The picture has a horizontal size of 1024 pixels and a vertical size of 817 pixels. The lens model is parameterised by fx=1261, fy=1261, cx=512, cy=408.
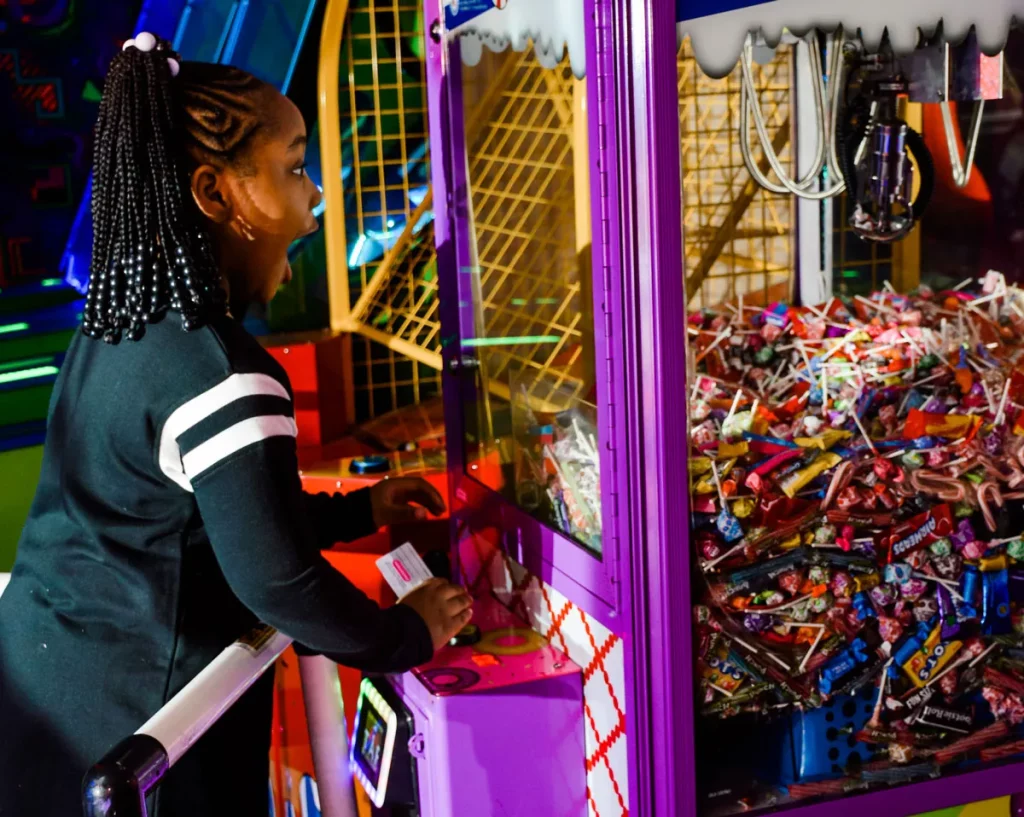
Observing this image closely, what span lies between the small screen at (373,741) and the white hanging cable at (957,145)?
129 centimetres

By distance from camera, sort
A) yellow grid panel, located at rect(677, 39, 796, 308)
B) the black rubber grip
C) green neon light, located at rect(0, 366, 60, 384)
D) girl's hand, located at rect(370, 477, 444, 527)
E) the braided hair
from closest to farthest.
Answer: the black rubber grip → the braided hair → girl's hand, located at rect(370, 477, 444, 527) → yellow grid panel, located at rect(677, 39, 796, 308) → green neon light, located at rect(0, 366, 60, 384)

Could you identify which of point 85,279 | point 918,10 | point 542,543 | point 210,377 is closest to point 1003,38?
point 918,10

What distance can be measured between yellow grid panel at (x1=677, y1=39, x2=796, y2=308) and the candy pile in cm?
54

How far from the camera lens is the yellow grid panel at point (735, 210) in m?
2.39

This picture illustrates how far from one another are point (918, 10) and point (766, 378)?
2.40ft

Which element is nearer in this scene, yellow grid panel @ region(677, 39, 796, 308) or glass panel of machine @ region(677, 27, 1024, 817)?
glass panel of machine @ region(677, 27, 1024, 817)

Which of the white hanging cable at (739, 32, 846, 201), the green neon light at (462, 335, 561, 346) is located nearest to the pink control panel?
the green neon light at (462, 335, 561, 346)

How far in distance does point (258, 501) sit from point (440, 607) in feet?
1.27

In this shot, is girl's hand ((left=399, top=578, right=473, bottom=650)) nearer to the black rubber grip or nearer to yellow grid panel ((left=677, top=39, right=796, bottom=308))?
the black rubber grip

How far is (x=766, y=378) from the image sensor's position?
2.20m

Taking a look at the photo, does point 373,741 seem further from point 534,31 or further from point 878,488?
point 534,31

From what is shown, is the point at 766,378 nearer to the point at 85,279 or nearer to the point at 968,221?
the point at 968,221

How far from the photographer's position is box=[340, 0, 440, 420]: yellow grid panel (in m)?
3.28

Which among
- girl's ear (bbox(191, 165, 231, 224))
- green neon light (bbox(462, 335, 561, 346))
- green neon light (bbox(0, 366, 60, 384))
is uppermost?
girl's ear (bbox(191, 165, 231, 224))
